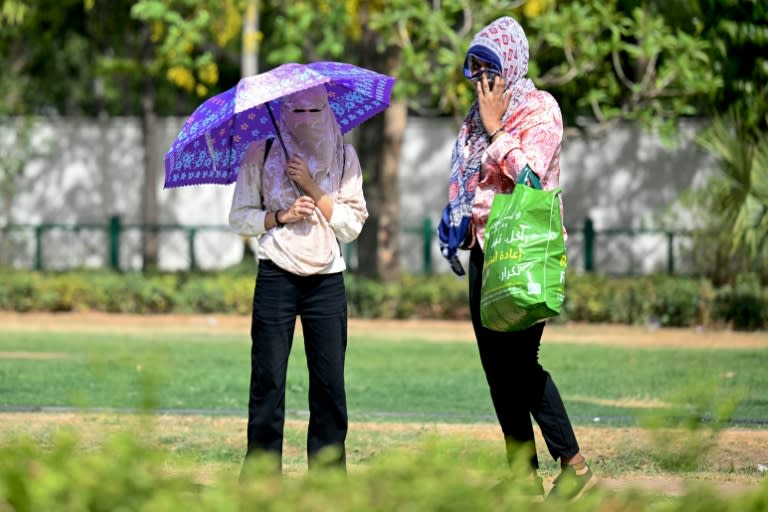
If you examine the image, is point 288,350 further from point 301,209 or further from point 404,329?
point 404,329

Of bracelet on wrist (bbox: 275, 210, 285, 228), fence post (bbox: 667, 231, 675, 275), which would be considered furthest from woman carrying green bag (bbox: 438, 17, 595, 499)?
fence post (bbox: 667, 231, 675, 275)

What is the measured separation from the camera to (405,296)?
840 inches

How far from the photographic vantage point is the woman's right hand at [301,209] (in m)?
6.84

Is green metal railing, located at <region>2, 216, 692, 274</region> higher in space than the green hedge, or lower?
higher

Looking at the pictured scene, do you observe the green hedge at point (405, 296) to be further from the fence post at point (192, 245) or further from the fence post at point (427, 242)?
the fence post at point (192, 245)

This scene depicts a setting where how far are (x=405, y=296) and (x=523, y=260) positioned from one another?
49.4ft

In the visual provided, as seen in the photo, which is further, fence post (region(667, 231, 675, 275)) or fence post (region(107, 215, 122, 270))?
fence post (region(107, 215, 122, 270))

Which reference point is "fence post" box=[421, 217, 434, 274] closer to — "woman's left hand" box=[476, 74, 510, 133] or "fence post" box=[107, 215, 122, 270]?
"fence post" box=[107, 215, 122, 270]

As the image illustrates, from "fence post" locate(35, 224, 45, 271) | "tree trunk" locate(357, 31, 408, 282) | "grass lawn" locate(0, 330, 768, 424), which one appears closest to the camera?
"grass lawn" locate(0, 330, 768, 424)

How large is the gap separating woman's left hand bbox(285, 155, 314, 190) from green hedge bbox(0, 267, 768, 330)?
13.2m

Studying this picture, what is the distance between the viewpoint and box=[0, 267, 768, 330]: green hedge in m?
19.7

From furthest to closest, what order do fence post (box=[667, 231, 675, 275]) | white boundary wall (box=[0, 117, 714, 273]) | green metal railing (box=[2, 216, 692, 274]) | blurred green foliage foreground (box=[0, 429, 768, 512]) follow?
white boundary wall (box=[0, 117, 714, 273]), green metal railing (box=[2, 216, 692, 274]), fence post (box=[667, 231, 675, 275]), blurred green foliage foreground (box=[0, 429, 768, 512])

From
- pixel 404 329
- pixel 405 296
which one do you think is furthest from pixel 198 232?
pixel 404 329

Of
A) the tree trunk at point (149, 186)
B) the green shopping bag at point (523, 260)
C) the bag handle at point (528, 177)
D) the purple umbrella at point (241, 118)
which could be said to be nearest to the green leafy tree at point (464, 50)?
the tree trunk at point (149, 186)
